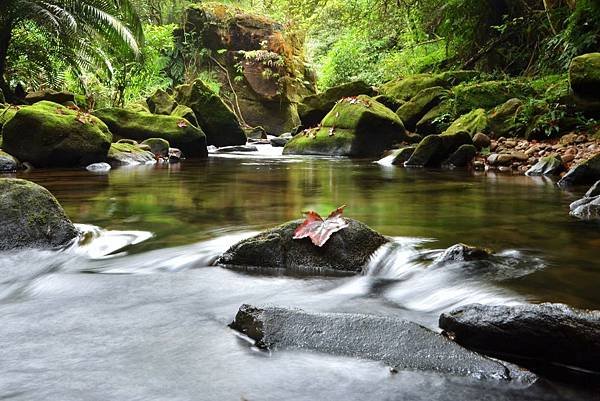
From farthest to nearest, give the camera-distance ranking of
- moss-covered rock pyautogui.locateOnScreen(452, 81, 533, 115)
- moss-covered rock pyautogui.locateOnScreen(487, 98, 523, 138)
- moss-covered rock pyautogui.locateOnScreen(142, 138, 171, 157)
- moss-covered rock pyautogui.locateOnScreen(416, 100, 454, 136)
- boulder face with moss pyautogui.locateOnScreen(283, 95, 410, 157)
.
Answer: boulder face with moss pyautogui.locateOnScreen(283, 95, 410, 157) → moss-covered rock pyautogui.locateOnScreen(142, 138, 171, 157) → moss-covered rock pyautogui.locateOnScreen(416, 100, 454, 136) → moss-covered rock pyautogui.locateOnScreen(452, 81, 533, 115) → moss-covered rock pyautogui.locateOnScreen(487, 98, 523, 138)

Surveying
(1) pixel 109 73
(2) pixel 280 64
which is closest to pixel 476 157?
(1) pixel 109 73

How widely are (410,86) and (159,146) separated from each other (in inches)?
299

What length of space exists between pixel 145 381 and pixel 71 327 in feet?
2.27

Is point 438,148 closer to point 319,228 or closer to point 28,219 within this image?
point 319,228

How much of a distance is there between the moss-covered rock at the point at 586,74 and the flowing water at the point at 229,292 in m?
2.46

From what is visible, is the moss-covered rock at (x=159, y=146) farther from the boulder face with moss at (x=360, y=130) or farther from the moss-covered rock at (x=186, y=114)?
the boulder face with moss at (x=360, y=130)

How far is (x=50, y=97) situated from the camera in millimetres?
14906

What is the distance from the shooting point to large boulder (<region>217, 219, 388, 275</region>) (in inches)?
122

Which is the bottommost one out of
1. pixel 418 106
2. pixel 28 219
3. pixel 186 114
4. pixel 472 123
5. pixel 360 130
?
pixel 28 219

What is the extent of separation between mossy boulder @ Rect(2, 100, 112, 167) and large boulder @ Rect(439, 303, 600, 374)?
9.65 metres

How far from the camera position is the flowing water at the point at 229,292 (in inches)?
69.6

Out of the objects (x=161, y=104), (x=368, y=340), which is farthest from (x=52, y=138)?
(x=368, y=340)

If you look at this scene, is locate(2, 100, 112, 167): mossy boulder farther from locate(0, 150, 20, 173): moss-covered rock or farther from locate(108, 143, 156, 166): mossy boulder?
locate(108, 143, 156, 166): mossy boulder

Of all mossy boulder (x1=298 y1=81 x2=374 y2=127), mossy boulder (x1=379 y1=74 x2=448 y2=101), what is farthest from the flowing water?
mossy boulder (x1=298 y1=81 x2=374 y2=127)
